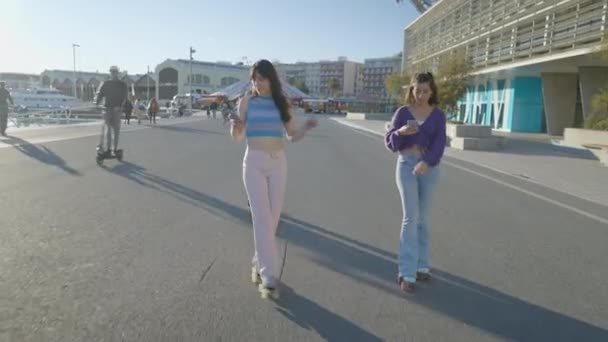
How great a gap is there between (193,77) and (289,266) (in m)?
108

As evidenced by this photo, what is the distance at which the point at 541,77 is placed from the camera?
28.8 m

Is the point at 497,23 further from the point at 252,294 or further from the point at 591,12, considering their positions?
the point at 252,294

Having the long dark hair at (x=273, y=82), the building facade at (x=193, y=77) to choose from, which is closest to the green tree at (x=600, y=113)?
the long dark hair at (x=273, y=82)

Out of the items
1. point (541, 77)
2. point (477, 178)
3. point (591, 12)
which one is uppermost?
point (591, 12)

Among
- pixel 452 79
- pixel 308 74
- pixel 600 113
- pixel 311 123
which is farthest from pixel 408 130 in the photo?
pixel 308 74

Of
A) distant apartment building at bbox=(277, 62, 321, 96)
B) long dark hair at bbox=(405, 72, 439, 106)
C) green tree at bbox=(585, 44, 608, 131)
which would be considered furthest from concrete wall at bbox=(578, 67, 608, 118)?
distant apartment building at bbox=(277, 62, 321, 96)

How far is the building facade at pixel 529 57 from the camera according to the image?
72.7 ft

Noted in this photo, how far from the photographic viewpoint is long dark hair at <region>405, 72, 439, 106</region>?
3611 millimetres

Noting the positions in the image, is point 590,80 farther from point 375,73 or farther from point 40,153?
point 375,73

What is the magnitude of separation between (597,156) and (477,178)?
841 cm

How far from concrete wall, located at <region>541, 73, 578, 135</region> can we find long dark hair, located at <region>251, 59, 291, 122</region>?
29.2 meters

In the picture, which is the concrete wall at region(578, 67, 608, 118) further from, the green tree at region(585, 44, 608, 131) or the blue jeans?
the blue jeans

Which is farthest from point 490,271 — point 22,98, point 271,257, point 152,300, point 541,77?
point 22,98

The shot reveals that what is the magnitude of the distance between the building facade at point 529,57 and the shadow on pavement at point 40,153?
18449mm
